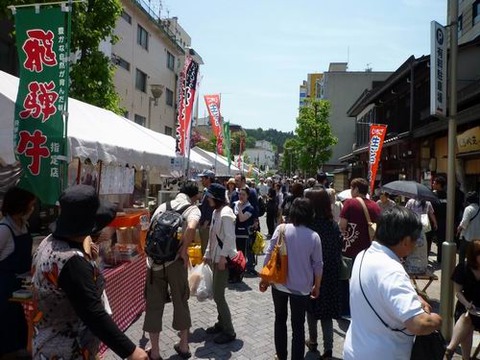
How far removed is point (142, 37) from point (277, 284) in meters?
23.0

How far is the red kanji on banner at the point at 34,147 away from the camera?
13.1ft

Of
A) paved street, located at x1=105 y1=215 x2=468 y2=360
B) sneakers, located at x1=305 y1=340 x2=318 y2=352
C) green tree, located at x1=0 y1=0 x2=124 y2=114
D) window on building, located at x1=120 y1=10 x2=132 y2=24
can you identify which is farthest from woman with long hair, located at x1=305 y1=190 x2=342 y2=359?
window on building, located at x1=120 y1=10 x2=132 y2=24

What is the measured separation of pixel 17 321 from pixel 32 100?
6.87 feet

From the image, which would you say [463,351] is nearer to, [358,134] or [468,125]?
[468,125]

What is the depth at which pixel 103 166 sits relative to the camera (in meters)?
7.56

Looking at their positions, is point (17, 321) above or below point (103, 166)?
below

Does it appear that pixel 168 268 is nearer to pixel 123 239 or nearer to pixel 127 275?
pixel 127 275

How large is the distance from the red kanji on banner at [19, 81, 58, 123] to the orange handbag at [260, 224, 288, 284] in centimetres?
258

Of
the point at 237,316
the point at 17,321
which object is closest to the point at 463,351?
the point at 237,316

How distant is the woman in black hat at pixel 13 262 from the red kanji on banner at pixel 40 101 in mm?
834

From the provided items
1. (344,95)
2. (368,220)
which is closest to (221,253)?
(368,220)

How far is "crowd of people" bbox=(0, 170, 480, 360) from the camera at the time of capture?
2.08 metres

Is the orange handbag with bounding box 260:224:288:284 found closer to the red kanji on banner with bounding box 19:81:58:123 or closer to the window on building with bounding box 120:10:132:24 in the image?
the red kanji on banner with bounding box 19:81:58:123

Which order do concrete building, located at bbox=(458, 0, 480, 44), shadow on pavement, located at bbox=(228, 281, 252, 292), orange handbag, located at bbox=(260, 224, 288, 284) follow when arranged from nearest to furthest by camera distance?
orange handbag, located at bbox=(260, 224, 288, 284) < shadow on pavement, located at bbox=(228, 281, 252, 292) < concrete building, located at bbox=(458, 0, 480, 44)
